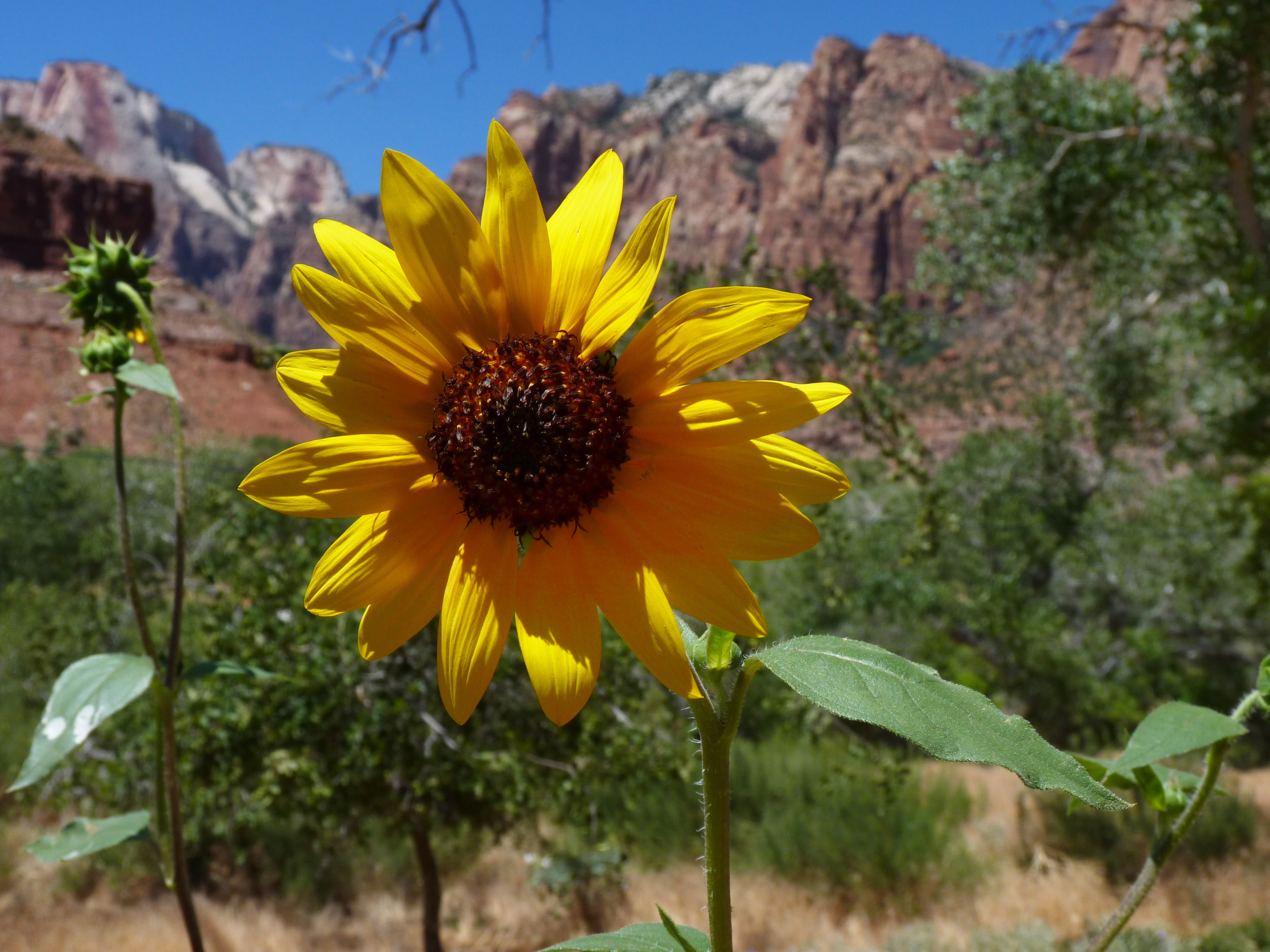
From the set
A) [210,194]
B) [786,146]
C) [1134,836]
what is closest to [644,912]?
[1134,836]

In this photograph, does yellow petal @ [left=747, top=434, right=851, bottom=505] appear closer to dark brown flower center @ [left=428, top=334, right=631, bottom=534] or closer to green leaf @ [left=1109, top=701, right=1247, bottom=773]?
dark brown flower center @ [left=428, top=334, right=631, bottom=534]

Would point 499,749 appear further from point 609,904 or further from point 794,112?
point 794,112

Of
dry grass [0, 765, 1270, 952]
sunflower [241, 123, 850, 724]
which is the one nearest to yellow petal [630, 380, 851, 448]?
sunflower [241, 123, 850, 724]

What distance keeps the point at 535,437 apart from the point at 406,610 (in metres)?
0.21

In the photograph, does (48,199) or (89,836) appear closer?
(89,836)

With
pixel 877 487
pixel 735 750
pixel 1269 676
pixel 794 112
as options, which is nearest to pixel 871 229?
pixel 794 112

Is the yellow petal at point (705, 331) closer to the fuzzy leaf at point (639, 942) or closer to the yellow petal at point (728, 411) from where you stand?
the yellow petal at point (728, 411)

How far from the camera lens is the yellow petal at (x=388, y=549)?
2.56ft

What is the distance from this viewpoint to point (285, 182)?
12012cm

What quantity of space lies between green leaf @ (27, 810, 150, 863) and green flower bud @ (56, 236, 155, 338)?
751 millimetres

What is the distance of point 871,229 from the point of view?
7856cm

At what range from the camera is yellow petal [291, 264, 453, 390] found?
30.4 inches

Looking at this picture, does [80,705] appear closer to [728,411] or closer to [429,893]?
[728,411]

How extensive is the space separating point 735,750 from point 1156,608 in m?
5.13
